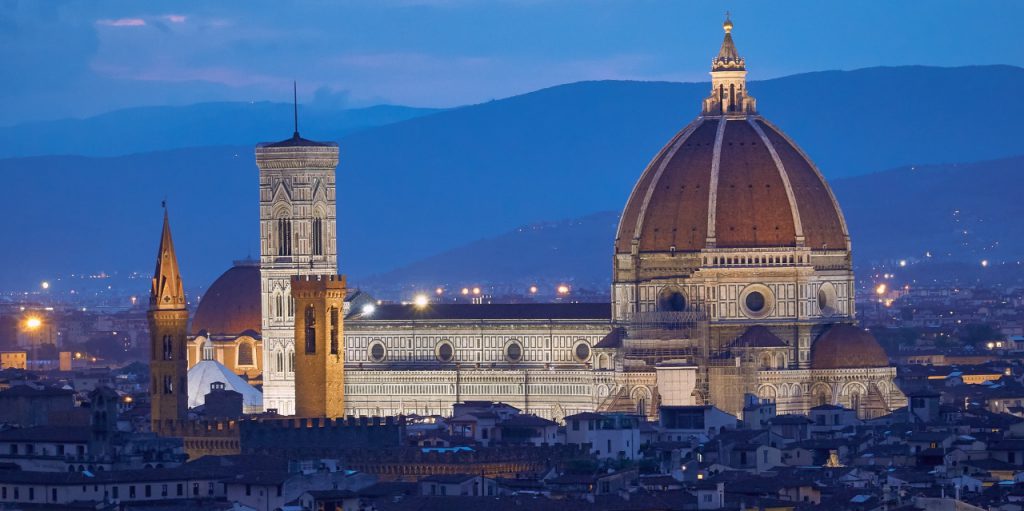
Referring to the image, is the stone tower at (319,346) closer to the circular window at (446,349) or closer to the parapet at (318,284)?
the parapet at (318,284)

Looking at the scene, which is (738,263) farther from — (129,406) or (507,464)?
(507,464)

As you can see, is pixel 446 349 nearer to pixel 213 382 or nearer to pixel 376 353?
pixel 376 353

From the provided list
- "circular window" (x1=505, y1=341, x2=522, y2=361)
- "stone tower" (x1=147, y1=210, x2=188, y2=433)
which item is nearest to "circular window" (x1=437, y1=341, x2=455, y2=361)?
"circular window" (x1=505, y1=341, x2=522, y2=361)

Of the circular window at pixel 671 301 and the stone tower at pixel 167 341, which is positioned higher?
the circular window at pixel 671 301

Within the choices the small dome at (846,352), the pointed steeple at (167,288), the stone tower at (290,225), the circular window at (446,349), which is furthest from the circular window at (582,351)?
the pointed steeple at (167,288)

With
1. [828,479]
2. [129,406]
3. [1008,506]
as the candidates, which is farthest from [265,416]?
[1008,506]

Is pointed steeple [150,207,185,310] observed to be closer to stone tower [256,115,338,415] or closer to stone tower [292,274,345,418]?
→ stone tower [292,274,345,418]
